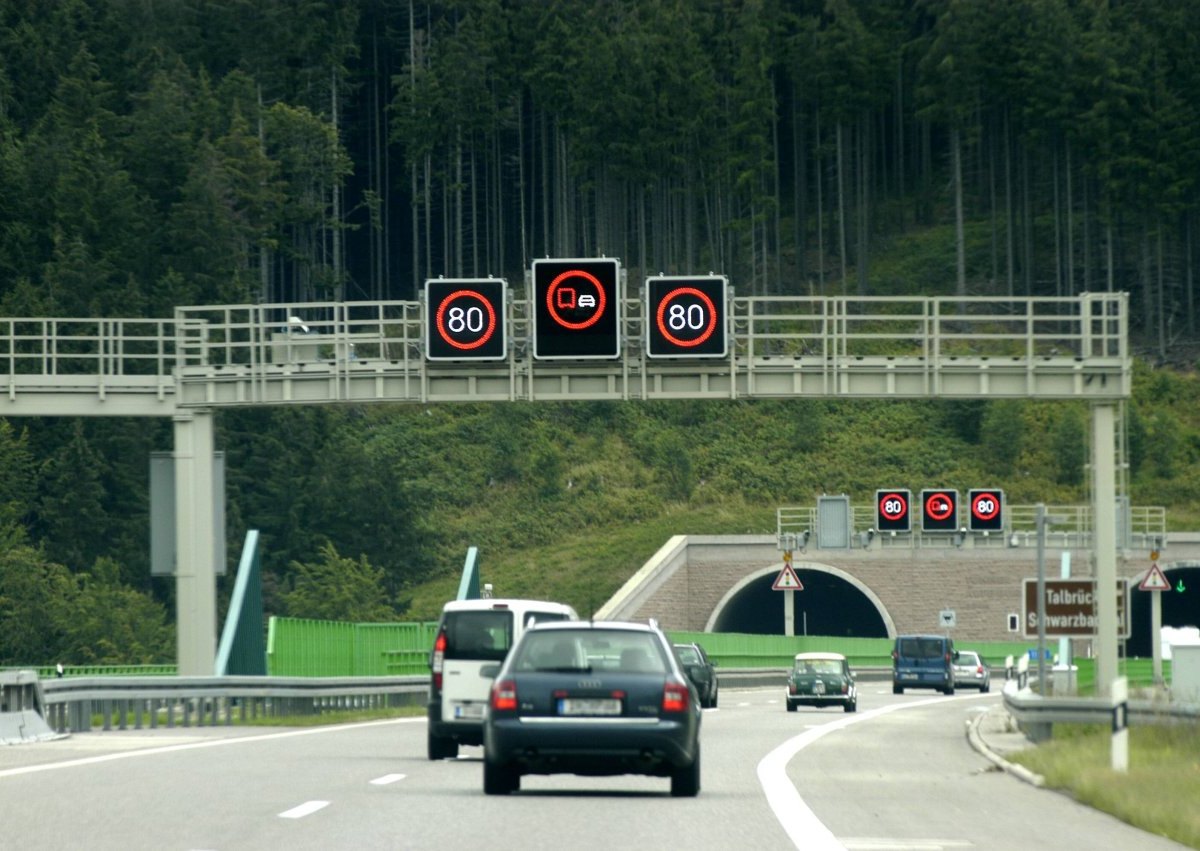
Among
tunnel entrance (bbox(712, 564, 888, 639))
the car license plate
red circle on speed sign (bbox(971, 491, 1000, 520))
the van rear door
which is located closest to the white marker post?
the car license plate

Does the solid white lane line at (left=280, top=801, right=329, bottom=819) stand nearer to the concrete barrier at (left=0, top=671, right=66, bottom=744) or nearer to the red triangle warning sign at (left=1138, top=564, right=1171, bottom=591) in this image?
the concrete barrier at (left=0, top=671, right=66, bottom=744)

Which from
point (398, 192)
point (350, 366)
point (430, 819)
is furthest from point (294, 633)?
point (398, 192)

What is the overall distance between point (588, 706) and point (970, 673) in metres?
52.4

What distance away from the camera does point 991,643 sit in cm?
8088

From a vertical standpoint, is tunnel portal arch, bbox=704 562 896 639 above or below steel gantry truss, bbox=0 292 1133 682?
below

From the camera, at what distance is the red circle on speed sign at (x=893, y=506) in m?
82.9

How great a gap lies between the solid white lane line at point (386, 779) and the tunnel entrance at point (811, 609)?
60.6 meters

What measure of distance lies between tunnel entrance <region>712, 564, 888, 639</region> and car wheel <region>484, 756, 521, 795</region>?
63.3 metres

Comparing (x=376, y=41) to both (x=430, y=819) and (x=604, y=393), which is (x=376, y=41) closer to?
(x=604, y=393)

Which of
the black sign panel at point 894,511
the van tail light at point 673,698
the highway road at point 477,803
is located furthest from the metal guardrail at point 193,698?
the black sign panel at point 894,511

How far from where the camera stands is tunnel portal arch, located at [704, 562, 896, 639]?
Result: 80125 millimetres

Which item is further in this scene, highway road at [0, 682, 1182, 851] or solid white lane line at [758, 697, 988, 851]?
solid white lane line at [758, 697, 988, 851]

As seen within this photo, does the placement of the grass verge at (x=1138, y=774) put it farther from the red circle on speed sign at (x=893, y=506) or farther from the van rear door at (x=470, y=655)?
the red circle on speed sign at (x=893, y=506)

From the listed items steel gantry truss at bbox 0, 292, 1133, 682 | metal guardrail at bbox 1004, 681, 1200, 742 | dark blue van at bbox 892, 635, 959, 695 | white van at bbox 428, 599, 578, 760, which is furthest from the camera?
dark blue van at bbox 892, 635, 959, 695
